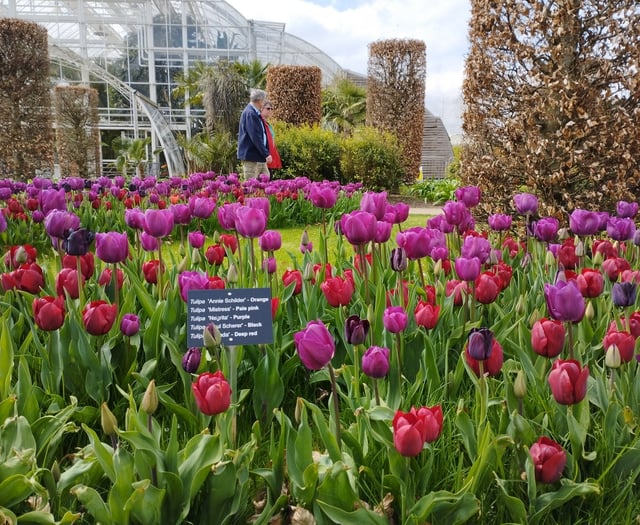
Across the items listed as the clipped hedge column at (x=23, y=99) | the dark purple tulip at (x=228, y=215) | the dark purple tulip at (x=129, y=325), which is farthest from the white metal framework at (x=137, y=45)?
the dark purple tulip at (x=129, y=325)

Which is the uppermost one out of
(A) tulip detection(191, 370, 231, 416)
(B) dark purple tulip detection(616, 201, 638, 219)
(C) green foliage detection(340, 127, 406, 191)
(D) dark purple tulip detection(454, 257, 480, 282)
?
(C) green foliage detection(340, 127, 406, 191)

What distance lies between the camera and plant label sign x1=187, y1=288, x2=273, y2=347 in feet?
5.24

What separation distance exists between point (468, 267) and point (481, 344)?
2.01 feet

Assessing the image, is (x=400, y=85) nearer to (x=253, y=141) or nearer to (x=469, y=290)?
(x=253, y=141)

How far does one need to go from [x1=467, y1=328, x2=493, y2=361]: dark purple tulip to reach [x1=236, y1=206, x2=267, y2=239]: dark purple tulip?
3.19ft

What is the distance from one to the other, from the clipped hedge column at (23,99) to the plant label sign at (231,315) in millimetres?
11308

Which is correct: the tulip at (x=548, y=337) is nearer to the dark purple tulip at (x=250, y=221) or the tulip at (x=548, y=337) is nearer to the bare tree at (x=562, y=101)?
the dark purple tulip at (x=250, y=221)

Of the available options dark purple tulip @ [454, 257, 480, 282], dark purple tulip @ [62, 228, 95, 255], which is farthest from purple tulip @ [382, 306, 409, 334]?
dark purple tulip @ [62, 228, 95, 255]

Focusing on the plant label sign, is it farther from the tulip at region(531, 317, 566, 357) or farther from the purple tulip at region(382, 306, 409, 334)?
the tulip at region(531, 317, 566, 357)

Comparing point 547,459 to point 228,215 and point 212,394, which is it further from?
point 228,215

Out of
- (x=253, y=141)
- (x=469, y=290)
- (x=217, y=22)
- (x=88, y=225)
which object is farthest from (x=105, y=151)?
(x=469, y=290)

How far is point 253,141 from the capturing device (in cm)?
768

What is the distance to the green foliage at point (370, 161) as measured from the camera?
1164 cm

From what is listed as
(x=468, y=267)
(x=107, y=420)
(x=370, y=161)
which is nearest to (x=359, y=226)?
(x=468, y=267)
